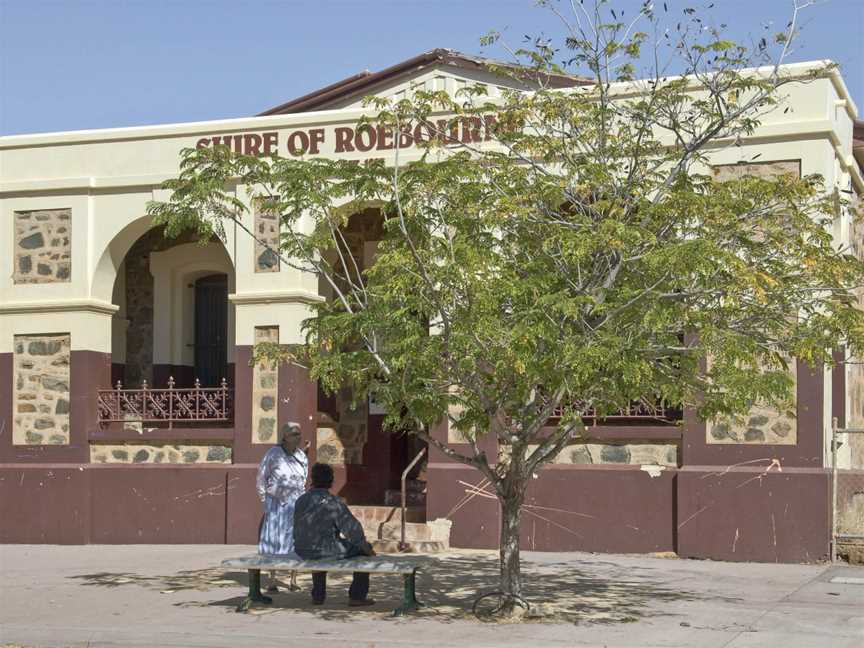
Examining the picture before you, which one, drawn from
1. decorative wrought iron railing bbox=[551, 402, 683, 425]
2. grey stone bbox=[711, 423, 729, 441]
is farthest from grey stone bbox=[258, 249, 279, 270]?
grey stone bbox=[711, 423, 729, 441]

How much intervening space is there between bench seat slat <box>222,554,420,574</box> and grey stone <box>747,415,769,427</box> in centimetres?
546

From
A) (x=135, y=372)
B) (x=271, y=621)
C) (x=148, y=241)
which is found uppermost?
(x=148, y=241)

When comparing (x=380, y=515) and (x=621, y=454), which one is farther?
(x=380, y=515)

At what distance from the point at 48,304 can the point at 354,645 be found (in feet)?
31.9

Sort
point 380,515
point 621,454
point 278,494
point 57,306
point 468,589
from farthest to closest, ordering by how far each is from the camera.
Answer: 1. point 57,306
2. point 380,515
3. point 621,454
4. point 468,589
5. point 278,494

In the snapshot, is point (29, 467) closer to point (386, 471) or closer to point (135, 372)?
point (135, 372)

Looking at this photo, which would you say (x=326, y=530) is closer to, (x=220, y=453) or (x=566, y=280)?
(x=566, y=280)

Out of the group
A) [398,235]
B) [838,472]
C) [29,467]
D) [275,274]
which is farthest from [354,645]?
[29,467]

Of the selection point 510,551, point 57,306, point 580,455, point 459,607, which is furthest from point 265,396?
point 510,551

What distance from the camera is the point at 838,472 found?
14.6m

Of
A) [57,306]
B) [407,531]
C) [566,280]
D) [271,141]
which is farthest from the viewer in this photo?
[57,306]

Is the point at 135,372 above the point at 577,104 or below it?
below

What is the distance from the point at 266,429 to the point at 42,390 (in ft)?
10.3

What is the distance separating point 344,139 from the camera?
16953mm
